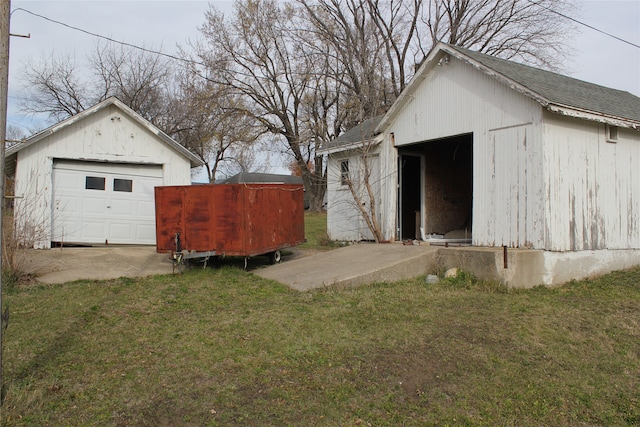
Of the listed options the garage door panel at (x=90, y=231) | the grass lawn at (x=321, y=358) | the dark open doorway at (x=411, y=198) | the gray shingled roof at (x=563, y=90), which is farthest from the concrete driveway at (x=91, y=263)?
the gray shingled roof at (x=563, y=90)

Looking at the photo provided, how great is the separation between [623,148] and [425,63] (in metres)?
4.41

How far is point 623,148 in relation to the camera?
971cm

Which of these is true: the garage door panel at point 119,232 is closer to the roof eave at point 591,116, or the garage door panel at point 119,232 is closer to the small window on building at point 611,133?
the roof eave at point 591,116

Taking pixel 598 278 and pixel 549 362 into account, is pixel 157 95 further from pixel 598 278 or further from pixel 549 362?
pixel 549 362

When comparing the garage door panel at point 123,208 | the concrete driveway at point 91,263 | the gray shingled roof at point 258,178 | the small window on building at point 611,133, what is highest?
the gray shingled roof at point 258,178

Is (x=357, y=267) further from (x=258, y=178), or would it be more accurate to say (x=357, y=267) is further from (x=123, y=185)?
(x=258, y=178)

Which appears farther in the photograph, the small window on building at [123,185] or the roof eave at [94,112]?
the small window on building at [123,185]

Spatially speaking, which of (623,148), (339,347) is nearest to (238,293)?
(339,347)

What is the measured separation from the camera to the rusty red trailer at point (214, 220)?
8.81 m

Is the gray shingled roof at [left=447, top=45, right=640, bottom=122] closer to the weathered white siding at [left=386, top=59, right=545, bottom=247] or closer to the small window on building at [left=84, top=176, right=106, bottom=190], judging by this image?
the weathered white siding at [left=386, top=59, right=545, bottom=247]

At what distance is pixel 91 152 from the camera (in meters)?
12.9

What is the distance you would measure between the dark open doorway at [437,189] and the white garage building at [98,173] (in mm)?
6409

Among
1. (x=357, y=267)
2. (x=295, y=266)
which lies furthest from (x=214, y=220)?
(x=357, y=267)

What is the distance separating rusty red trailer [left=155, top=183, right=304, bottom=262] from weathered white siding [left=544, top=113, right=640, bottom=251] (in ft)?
17.1
